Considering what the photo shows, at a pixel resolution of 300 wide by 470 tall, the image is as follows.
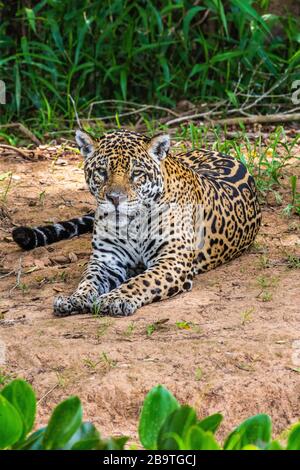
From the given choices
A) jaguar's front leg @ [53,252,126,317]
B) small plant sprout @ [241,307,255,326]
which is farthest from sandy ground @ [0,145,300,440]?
jaguar's front leg @ [53,252,126,317]

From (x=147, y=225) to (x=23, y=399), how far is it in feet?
13.8

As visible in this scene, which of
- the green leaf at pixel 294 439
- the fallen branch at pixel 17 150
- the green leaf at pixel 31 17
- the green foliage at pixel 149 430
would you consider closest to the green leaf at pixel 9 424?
the green foliage at pixel 149 430

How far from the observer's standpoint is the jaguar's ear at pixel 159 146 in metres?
7.59

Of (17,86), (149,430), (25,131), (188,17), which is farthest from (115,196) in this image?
(188,17)

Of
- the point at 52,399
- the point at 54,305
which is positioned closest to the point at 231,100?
the point at 54,305

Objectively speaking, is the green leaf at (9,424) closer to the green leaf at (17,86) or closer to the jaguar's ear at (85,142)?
the jaguar's ear at (85,142)

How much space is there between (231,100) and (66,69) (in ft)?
6.71

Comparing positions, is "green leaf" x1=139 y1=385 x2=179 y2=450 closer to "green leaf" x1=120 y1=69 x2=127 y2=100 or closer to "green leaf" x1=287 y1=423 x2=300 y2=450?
"green leaf" x1=287 y1=423 x2=300 y2=450

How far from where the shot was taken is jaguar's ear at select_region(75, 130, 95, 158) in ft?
25.1

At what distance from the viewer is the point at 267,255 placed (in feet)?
27.3

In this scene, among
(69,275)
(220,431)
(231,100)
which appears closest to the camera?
(220,431)

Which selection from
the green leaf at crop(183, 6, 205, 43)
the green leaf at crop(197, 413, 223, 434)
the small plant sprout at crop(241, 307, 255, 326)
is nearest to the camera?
the green leaf at crop(197, 413, 223, 434)

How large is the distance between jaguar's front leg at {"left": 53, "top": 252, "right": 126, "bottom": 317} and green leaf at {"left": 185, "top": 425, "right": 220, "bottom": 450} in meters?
3.80
